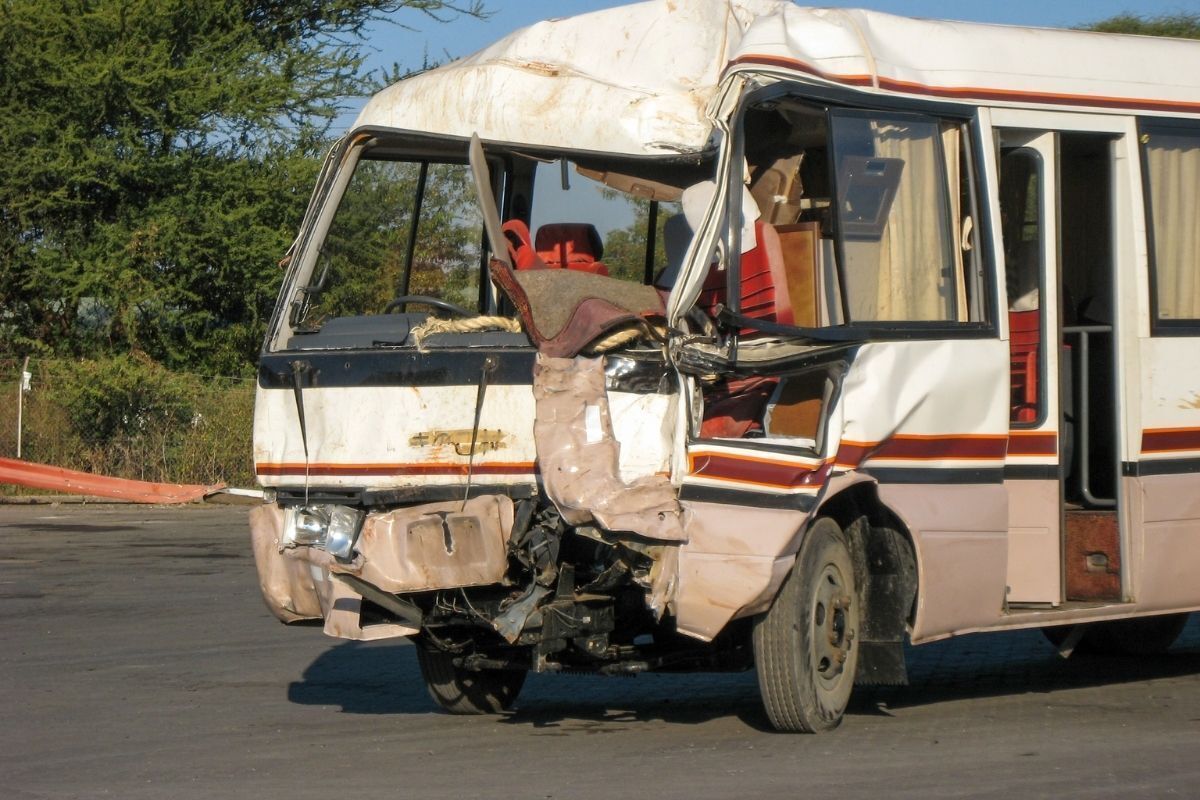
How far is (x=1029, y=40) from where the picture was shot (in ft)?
26.6

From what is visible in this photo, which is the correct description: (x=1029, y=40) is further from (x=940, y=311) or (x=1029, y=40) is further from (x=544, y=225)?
(x=544, y=225)

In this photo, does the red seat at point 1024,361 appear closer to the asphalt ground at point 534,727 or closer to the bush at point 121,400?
the asphalt ground at point 534,727

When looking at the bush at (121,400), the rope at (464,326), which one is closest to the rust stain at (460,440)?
the rope at (464,326)

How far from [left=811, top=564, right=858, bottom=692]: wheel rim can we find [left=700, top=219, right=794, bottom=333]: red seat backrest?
44.2 inches

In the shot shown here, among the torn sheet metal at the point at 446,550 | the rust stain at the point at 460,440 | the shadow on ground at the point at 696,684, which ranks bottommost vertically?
the shadow on ground at the point at 696,684

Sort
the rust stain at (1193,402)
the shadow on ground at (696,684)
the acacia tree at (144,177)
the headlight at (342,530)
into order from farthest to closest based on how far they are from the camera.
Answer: the acacia tree at (144,177) < the rust stain at (1193,402) < the shadow on ground at (696,684) < the headlight at (342,530)

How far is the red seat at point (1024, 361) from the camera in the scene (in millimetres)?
8031

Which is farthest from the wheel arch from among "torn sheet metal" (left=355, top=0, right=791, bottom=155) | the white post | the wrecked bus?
the white post

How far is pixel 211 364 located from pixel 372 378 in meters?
23.6

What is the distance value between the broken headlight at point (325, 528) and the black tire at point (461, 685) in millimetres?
1085

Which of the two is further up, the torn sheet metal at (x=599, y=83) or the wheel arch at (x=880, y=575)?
the torn sheet metal at (x=599, y=83)

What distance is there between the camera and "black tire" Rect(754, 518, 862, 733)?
700 cm

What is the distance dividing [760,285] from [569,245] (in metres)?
1.20

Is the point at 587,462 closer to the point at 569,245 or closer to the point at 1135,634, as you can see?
the point at 569,245
